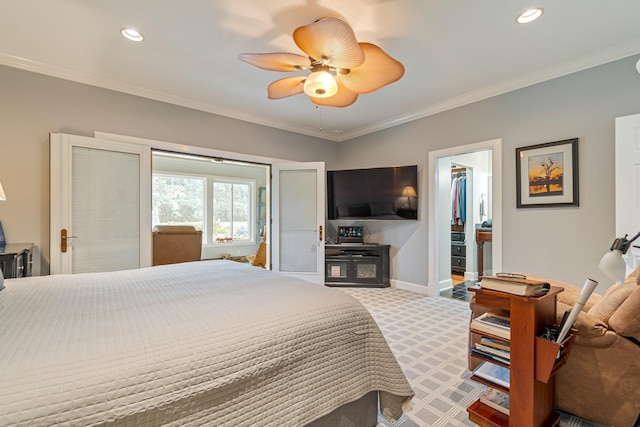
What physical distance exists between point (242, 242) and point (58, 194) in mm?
4984

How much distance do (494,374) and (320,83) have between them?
7.09 feet

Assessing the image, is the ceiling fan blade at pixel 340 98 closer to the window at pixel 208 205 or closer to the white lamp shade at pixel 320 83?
the white lamp shade at pixel 320 83

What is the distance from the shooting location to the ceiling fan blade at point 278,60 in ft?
6.54

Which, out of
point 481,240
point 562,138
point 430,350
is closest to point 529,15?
point 562,138

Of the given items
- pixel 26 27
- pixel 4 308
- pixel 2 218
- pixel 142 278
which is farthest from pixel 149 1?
pixel 2 218

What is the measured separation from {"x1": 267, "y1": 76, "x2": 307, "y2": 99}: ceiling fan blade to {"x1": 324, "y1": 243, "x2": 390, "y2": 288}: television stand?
8.90 feet

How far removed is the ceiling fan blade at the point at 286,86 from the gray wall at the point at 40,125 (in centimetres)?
177

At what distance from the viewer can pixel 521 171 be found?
3088 mm

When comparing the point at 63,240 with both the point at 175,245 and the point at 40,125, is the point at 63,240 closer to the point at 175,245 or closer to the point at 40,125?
the point at 40,125

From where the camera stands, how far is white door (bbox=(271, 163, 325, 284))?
450 cm

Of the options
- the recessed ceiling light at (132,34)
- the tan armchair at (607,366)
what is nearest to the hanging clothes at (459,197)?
the tan armchair at (607,366)

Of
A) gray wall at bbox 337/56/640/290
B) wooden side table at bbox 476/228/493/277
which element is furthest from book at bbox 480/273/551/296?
wooden side table at bbox 476/228/493/277

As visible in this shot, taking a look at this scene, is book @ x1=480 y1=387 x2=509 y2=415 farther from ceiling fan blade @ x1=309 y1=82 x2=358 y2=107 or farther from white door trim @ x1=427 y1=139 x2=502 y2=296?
ceiling fan blade @ x1=309 y1=82 x2=358 y2=107

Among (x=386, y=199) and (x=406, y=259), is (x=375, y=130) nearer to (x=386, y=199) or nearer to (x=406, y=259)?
(x=386, y=199)
